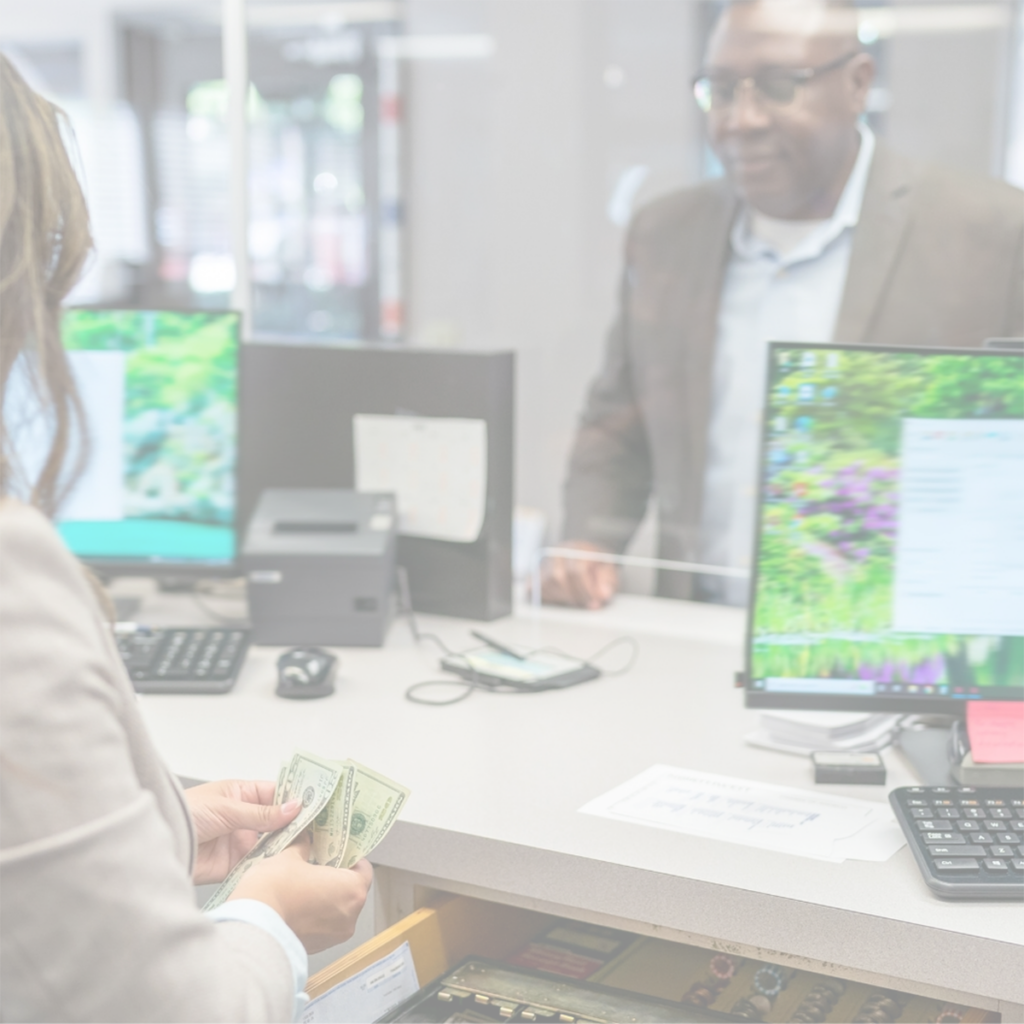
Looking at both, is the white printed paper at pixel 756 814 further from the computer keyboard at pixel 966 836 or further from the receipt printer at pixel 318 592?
the receipt printer at pixel 318 592

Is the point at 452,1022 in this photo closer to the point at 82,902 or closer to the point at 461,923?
the point at 461,923

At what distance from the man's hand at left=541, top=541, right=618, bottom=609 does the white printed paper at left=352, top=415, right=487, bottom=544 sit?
0.16m

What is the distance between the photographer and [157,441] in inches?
65.9

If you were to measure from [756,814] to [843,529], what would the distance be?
0.26 meters

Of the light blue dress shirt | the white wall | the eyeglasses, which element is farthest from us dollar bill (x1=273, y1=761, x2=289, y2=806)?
the white wall

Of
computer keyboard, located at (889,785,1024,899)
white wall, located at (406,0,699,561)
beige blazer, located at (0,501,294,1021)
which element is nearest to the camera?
beige blazer, located at (0,501,294,1021)

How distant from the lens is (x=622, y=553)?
210 centimetres

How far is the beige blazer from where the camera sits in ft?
2.07

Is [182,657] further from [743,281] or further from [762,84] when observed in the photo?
[762,84]

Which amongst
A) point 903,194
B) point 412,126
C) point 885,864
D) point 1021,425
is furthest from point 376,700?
point 412,126

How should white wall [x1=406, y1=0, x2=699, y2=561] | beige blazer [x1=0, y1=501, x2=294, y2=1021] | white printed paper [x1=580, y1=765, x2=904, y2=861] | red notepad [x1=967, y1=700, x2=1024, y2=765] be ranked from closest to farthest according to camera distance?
beige blazer [x1=0, y1=501, x2=294, y2=1021]
white printed paper [x1=580, y1=765, x2=904, y2=861]
red notepad [x1=967, y1=700, x2=1024, y2=765]
white wall [x1=406, y1=0, x2=699, y2=561]

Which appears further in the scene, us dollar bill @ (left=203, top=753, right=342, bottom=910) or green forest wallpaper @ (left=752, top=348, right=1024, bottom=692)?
green forest wallpaper @ (left=752, top=348, right=1024, bottom=692)

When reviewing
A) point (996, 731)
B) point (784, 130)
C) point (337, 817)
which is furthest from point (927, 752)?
point (784, 130)

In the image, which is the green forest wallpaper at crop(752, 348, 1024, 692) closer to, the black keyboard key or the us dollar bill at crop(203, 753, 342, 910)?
the black keyboard key
